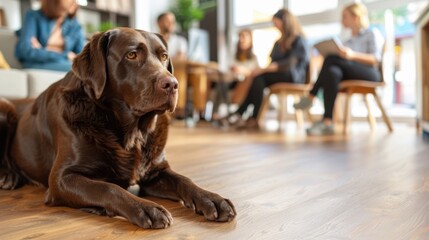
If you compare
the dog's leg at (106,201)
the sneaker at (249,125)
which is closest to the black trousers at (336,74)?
the sneaker at (249,125)

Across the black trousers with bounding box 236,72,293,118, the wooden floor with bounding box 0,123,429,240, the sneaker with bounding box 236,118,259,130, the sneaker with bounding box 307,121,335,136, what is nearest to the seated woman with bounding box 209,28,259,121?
Answer: the black trousers with bounding box 236,72,293,118

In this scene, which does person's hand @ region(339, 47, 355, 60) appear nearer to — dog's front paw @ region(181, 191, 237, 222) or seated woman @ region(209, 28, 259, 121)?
seated woman @ region(209, 28, 259, 121)

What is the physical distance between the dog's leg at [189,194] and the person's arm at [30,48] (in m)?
2.18

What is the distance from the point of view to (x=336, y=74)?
3.78 meters

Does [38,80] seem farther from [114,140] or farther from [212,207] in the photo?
[212,207]

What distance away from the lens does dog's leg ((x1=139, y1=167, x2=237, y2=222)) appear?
3.60 feet

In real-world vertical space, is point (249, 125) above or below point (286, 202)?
below

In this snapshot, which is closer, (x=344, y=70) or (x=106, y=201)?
(x=106, y=201)

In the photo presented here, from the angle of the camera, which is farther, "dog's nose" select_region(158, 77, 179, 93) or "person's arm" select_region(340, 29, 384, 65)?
"person's arm" select_region(340, 29, 384, 65)

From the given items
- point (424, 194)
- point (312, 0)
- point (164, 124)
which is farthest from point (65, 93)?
point (312, 0)

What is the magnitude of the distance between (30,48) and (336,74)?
8.36ft

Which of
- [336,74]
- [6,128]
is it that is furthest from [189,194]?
[336,74]

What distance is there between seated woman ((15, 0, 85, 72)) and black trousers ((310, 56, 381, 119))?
2.18 metres

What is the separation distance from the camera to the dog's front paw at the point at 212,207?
109 centimetres
